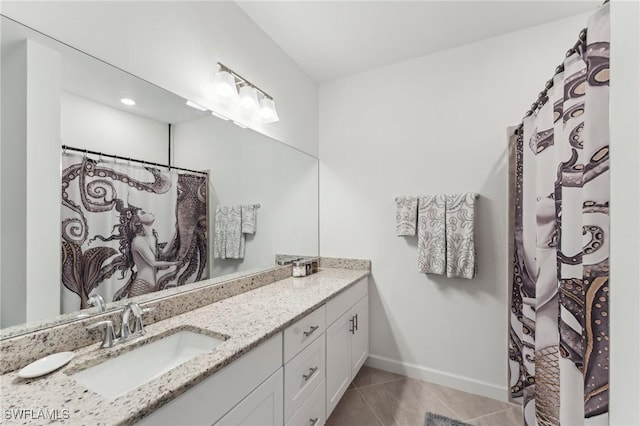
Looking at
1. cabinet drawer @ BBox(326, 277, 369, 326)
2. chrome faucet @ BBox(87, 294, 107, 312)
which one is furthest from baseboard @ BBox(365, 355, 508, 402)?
chrome faucet @ BBox(87, 294, 107, 312)

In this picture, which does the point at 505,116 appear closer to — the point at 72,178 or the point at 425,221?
the point at 425,221

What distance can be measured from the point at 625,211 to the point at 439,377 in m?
2.05

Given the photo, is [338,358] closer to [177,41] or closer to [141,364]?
[141,364]

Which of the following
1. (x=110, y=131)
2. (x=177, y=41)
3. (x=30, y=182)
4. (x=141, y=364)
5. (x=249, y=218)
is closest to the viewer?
(x=30, y=182)

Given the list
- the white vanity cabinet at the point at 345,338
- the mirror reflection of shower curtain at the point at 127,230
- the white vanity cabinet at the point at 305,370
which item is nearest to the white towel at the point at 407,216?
the white vanity cabinet at the point at 345,338

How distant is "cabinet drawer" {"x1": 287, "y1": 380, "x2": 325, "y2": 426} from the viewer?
4.23 feet

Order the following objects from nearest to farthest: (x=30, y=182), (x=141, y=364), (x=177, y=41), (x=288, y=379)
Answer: (x=30, y=182) < (x=141, y=364) < (x=288, y=379) < (x=177, y=41)

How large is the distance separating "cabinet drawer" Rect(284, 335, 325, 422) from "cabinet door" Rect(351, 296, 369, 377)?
1.77 feet

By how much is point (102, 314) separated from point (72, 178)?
518 millimetres

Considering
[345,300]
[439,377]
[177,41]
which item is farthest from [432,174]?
[177,41]

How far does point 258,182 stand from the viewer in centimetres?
195

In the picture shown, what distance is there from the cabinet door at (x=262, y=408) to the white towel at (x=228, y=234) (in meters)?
0.76

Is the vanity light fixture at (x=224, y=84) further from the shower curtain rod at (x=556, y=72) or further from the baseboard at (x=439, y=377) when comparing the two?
the baseboard at (x=439, y=377)

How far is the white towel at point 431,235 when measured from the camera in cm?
199
